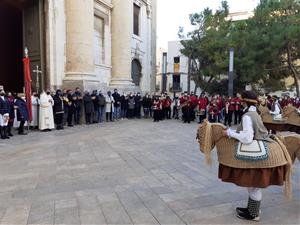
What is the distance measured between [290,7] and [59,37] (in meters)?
16.1

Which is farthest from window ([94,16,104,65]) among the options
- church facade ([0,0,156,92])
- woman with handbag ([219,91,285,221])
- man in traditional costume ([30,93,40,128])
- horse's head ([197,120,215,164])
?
woman with handbag ([219,91,285,221])

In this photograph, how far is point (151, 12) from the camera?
95.3ft

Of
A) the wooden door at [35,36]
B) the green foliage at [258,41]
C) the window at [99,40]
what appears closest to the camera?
the wooden door at [35,36]

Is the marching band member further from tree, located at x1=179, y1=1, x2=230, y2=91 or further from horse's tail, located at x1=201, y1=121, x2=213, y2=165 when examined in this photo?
horse's tail, located at x1=201, y1=121, x2=213, y2=165

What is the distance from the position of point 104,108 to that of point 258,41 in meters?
12.3

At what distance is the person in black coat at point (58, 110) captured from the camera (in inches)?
569

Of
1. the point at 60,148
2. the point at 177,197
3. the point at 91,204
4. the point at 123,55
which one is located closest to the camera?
the point at 91,204

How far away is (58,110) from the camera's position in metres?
14.5

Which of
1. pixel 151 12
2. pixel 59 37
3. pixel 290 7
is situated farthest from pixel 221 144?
pixel 151 12

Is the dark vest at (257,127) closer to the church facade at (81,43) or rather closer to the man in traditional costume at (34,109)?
the man in traditional costume at (34,109)

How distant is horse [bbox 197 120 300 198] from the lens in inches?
170

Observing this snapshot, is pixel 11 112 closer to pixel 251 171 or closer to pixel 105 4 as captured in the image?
pixel 251 171

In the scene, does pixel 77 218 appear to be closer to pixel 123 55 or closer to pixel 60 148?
pixel 60 148

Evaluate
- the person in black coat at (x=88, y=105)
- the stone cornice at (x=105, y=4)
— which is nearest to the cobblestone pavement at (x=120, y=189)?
the person in black coat at (x=88, y=105)
